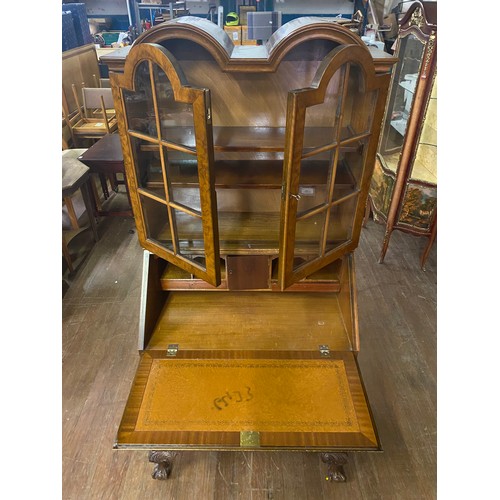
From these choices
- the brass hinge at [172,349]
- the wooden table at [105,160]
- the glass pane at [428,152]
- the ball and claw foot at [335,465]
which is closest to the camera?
the ball and claw foot at [335,465]

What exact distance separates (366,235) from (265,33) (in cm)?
200

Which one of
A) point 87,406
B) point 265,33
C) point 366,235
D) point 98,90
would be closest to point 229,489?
point 87,406

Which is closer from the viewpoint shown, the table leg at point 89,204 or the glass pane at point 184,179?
the glass pane at point 184,179

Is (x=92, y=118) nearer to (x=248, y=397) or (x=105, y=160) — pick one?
(x=105, y=160)

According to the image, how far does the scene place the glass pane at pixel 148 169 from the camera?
123 cm

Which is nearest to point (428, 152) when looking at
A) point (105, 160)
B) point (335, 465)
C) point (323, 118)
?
point (323, 118)

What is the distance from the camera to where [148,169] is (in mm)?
1297

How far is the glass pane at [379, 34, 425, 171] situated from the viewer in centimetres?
223

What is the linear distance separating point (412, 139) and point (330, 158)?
3.99ft

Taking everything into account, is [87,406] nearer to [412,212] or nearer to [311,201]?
[311,201]

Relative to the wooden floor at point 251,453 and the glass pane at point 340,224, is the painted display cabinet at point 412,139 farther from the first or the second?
the glass pane at point 340,224

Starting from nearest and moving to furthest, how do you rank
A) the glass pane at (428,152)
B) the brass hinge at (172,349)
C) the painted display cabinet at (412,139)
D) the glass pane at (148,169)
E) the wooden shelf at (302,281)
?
the glass pane at (148,169), the brass hinge at (172,349), the wooden shelf at (302,281), the painted display cabinet at (412,139), the glass pane at (428,152)

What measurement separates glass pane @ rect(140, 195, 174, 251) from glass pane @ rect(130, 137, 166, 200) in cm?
6

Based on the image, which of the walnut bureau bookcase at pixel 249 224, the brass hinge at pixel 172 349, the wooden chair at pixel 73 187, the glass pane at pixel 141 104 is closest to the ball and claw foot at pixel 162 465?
the walnut bureau bookcase at pixel 249 224
